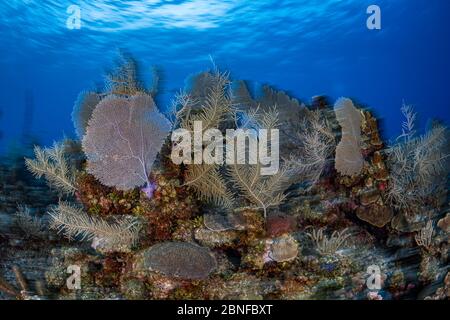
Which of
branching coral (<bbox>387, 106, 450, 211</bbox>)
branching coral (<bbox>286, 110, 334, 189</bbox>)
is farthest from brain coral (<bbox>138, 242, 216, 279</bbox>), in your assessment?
branching coral (<bbox>387, 106, 450, 211</bbox>)

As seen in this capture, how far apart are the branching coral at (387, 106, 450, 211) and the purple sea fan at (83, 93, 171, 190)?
4.67 m

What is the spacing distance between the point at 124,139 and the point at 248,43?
2445 cm

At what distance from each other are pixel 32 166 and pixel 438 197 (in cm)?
808

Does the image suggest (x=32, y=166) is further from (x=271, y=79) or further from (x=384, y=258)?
(x=271, y=79)

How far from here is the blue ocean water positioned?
21312 millimetres

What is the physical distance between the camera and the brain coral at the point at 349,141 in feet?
22.6

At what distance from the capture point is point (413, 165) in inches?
278

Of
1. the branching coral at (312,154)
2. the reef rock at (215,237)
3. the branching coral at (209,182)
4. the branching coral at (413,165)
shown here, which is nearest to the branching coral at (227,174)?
the branching coral at (209,182)

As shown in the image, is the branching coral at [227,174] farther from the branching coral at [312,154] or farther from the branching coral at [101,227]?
the branching coral at [101,227]

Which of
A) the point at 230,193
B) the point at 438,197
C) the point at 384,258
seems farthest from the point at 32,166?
the point at 438,197

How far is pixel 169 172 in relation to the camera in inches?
246

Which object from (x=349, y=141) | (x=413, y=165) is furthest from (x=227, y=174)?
(x=413, y=165)

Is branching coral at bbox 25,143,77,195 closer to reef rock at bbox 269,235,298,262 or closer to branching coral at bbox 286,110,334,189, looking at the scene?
reef rock at bbox 269,235,298,262

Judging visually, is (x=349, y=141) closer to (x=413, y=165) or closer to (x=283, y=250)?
(x=413, y=165)
